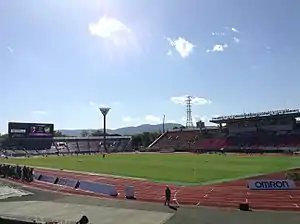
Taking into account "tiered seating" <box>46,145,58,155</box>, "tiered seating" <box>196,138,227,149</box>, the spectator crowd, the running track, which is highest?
"tiered seating" <box>196,138,227,149</box>

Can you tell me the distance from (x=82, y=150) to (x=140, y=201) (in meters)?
Result: 101

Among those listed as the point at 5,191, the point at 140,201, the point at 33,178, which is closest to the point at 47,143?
the point at 33,178

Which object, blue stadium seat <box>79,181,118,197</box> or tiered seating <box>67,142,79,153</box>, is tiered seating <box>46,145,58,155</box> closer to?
tiered seating <box>67,142,79,153</box>

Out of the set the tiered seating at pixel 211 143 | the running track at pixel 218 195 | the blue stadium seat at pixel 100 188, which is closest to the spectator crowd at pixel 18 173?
the running track at pixel 218 195

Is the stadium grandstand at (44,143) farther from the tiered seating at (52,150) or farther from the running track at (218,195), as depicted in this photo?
the running track at (218,195)

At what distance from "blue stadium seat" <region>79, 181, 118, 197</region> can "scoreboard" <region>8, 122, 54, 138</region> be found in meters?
80.3

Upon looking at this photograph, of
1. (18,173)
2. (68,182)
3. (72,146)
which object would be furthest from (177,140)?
(68,182)

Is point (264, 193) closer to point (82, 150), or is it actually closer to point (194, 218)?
point (194, 218)

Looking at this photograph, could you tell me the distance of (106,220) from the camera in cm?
2070

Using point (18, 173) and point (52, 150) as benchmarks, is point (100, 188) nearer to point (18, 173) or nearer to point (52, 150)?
point (18, 173)

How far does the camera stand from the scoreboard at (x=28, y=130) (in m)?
108

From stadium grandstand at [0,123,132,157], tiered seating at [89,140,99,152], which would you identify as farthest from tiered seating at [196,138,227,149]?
tiered seating at [89,140,99,152]

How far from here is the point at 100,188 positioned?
30938 mm

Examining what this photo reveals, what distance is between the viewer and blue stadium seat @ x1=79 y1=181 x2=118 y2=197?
3004 centimetres
